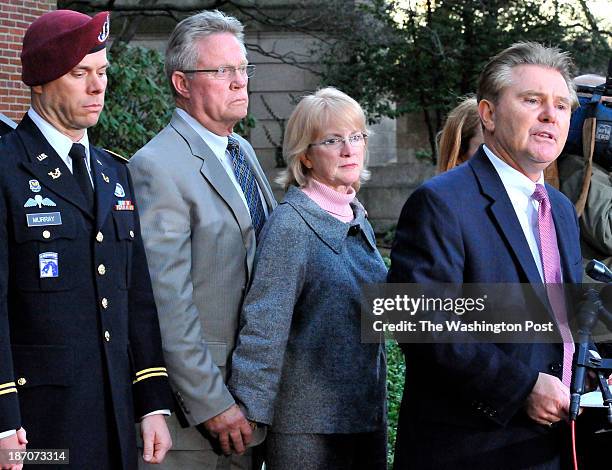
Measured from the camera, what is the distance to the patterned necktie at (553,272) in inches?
111

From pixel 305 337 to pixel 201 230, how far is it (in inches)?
19.7

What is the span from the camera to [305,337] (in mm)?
3457

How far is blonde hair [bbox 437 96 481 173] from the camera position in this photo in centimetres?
417

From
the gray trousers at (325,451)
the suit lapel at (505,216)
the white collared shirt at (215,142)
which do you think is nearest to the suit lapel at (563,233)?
the suit lapel at (505,216)

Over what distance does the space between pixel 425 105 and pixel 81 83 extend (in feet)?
41.6

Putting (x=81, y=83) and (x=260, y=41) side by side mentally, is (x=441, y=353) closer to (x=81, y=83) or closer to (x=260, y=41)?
(x=81, y=83)

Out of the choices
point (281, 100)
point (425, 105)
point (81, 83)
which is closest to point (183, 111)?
point (81, 83)

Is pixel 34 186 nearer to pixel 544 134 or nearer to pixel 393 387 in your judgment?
pixel 544 134

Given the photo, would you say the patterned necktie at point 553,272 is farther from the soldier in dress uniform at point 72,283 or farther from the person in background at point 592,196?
the person in background at point 592,196

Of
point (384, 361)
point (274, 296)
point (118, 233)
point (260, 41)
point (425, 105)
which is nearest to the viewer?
point (118, 233)

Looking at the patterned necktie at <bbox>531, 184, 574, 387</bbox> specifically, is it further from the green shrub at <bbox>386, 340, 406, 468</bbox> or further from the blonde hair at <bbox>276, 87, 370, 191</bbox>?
the green shrub at <bbox>386, 340, 406, 468</bbox>

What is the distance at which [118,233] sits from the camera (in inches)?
123

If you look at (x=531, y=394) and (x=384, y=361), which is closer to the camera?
(x=531, y=394)

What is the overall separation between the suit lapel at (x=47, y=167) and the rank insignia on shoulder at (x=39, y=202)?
4cm
